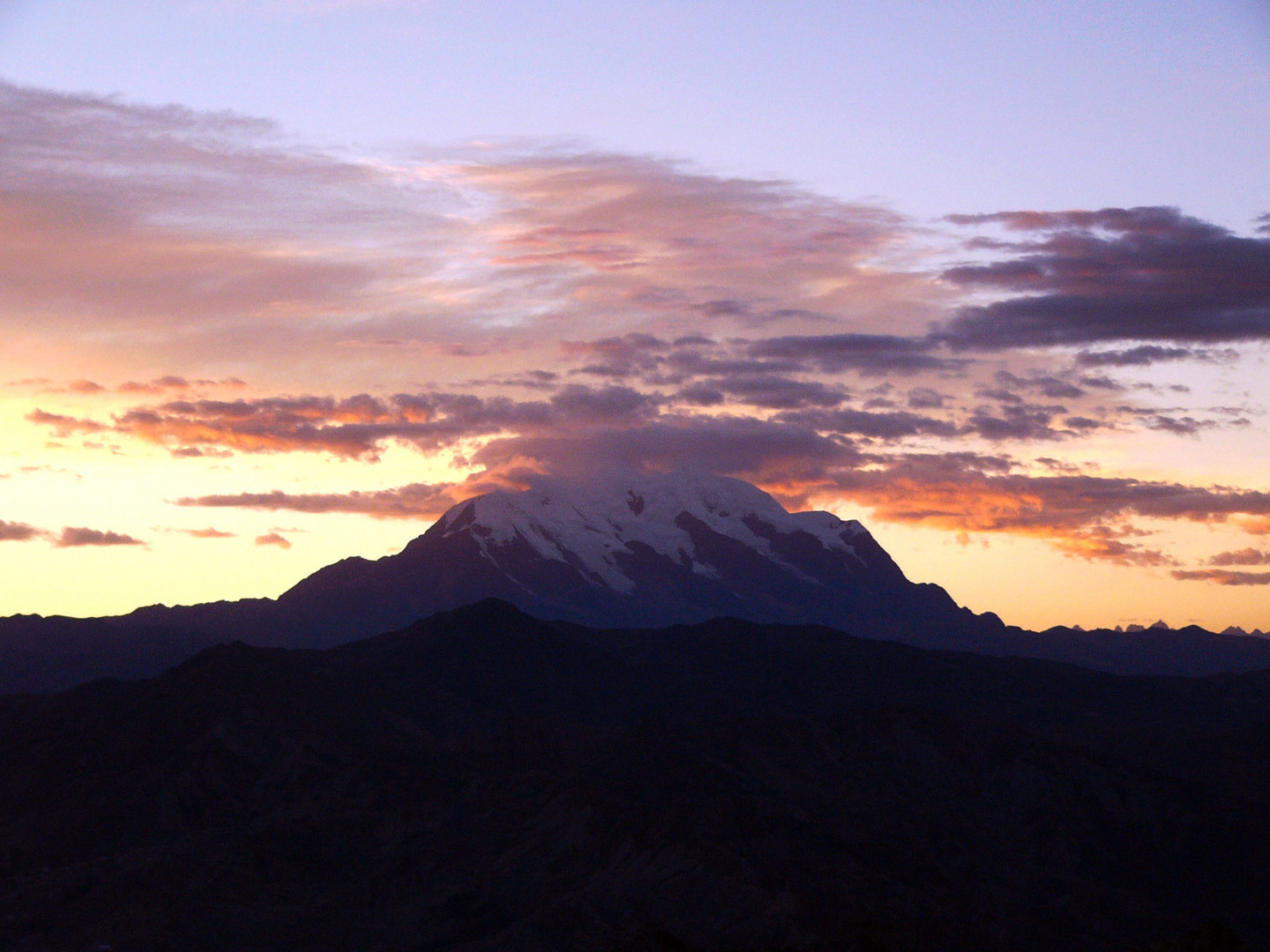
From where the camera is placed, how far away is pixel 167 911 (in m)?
170

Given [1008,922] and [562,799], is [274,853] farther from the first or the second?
[1008,922]

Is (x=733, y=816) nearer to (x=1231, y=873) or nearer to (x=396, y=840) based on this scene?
(x=396, y=840)

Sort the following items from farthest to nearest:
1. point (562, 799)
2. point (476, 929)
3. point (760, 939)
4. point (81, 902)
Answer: point (562, 799), point (81, 902), point (476, 929), point (760, 939)

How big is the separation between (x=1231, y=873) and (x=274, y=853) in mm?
116041

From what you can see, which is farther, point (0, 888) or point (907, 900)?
point (0, 888)

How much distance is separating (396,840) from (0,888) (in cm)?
4538

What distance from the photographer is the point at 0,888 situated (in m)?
185

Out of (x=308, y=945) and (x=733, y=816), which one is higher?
(x=733, y=816)

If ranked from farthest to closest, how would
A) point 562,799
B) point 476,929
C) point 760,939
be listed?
point 562,799 → point 476,929 → point 760,939

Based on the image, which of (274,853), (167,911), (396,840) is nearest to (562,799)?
(396,840)

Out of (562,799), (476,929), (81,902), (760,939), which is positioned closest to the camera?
(760,939)

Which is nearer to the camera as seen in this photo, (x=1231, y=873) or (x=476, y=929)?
(x=476, y=929)

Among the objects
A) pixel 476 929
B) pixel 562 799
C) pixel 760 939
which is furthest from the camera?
pixel 562 799

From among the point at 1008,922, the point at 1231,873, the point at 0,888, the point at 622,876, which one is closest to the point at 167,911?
the point at 0,888
